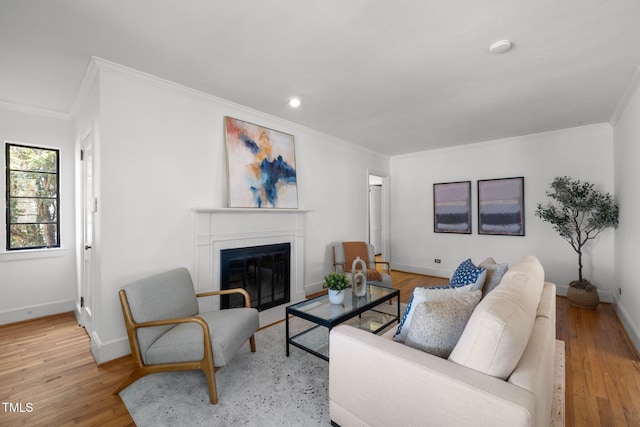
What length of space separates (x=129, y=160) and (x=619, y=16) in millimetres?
3822

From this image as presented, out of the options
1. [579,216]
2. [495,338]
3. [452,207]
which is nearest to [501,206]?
[452,207]

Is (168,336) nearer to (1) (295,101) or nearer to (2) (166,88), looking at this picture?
(2) (166,88)

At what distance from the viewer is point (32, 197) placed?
344cm

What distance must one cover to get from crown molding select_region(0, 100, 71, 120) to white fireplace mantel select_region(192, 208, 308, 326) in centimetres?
236

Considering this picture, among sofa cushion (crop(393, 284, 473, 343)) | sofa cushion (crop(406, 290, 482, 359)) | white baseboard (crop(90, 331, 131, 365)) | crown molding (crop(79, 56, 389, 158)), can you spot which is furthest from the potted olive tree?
white baseboard (crop(90, 331, 131, 365))

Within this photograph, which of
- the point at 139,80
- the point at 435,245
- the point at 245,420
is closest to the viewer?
the point at 245,420

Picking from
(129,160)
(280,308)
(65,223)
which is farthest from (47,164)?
(280,308)

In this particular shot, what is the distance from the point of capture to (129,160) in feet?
8.36

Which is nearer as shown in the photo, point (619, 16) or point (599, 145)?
point (619, 16)

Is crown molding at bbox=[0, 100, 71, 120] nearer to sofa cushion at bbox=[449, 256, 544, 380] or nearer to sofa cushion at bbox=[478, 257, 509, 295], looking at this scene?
sofa cushion at bbox=[449, 256, 544, 380]

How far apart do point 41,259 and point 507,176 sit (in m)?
6.78

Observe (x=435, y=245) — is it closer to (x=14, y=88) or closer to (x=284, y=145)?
(x=284, y=145)

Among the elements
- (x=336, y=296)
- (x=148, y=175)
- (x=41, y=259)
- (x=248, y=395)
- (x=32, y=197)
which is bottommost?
(x=248, y=395)

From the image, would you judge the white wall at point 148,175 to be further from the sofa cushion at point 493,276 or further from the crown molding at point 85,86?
the sofa cushion at point 493,276
